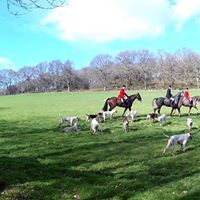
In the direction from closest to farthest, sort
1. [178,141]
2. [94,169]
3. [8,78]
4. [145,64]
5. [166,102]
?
[94,169] < [178,141] < [166,102] < [145,64] < [8,78]

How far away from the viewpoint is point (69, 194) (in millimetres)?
10547

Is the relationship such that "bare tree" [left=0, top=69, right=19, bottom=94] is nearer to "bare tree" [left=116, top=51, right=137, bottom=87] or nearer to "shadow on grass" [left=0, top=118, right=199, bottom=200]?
"bare tree" [left=116, top=51, right=137, bottom=87]

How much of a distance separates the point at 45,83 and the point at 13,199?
16951 cm

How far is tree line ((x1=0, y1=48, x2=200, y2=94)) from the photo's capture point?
142m

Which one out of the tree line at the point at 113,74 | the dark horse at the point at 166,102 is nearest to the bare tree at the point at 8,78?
the tree line at the point at 113,74

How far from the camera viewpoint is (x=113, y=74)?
157m

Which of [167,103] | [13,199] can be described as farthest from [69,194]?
[167,103]

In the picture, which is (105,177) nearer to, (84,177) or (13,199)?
(84,177)

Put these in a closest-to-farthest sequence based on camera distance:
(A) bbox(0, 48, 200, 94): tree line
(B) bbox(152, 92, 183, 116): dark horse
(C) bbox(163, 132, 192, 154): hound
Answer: (C) bbox(163, 132, 192, 154): hound, (B) bbox(152, 92, 183, 116): dark horse, (A) bbox(0, 48, 200, 94): tree line

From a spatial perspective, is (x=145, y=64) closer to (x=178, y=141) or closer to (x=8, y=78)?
(x=8, y=78)

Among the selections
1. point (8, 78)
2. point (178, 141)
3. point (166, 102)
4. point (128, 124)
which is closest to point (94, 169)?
point (178, 141)

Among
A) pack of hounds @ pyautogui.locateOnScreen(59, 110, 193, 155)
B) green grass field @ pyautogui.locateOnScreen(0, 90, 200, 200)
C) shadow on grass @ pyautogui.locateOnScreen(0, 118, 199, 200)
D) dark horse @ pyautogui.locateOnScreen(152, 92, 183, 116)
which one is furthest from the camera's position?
dark horse @ pyautogui.locateOnScreen(152, 92, 183, 116)

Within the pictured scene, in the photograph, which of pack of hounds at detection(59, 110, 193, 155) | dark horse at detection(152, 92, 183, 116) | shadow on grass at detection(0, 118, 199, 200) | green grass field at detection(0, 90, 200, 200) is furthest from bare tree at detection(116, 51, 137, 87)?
shadow on grass at detection(0, 118, 199, 200)

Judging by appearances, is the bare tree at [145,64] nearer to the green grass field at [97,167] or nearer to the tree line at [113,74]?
the tree line at [113,74]
